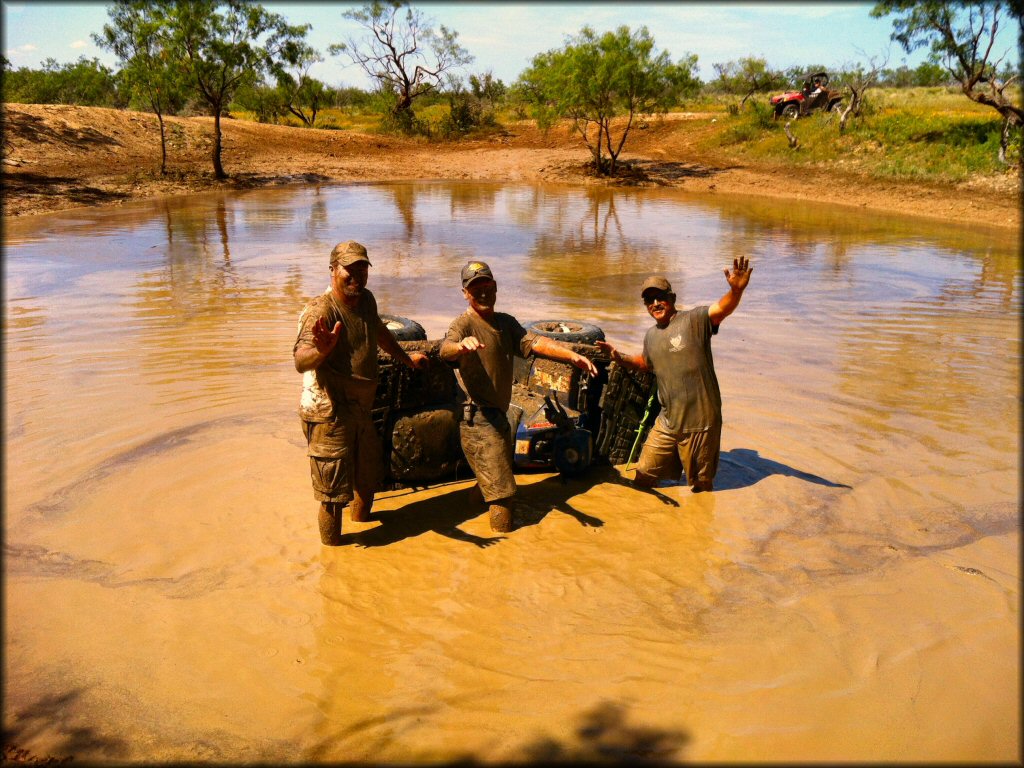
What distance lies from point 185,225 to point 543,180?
54.8ft

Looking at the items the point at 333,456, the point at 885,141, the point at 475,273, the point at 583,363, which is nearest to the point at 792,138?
the point at 885,141

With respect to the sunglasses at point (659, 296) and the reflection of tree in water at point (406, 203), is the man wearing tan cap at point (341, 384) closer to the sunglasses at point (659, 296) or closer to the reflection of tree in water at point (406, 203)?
the sunglasses at point (659, 296)

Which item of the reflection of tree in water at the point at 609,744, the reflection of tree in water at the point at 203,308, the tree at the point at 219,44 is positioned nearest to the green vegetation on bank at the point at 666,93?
the tree at the point at 219,44

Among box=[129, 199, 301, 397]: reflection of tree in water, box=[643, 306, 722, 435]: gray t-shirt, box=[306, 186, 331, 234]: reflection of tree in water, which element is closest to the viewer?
box=[643, 306, 722, 435]: gray t-shirt

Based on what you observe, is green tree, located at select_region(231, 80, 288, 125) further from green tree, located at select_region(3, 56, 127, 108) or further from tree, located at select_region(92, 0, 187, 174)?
tree, located at select_region(92, 0, 187, 174)

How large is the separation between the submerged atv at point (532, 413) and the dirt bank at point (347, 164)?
18.3 m

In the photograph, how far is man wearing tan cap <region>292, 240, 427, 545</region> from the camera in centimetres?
455

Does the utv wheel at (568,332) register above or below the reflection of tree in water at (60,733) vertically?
above

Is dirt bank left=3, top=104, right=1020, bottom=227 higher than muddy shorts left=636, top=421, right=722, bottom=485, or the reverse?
dirt bank left=3, top=104, right=1020, bottom=227

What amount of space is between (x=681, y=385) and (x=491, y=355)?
1.32 metres

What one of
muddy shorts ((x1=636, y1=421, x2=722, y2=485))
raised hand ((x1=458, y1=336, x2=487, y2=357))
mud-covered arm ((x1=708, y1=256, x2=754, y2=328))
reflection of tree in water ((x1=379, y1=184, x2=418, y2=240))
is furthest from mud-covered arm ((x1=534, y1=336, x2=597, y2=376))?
reflection of tree in water ((x1=379, y1=184, x2=418, y2=240))

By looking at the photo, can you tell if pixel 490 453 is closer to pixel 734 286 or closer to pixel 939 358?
A: pixel 734 286

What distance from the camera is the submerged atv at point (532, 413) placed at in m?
5.40

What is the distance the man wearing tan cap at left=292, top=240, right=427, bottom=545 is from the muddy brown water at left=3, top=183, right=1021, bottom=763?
47cm
